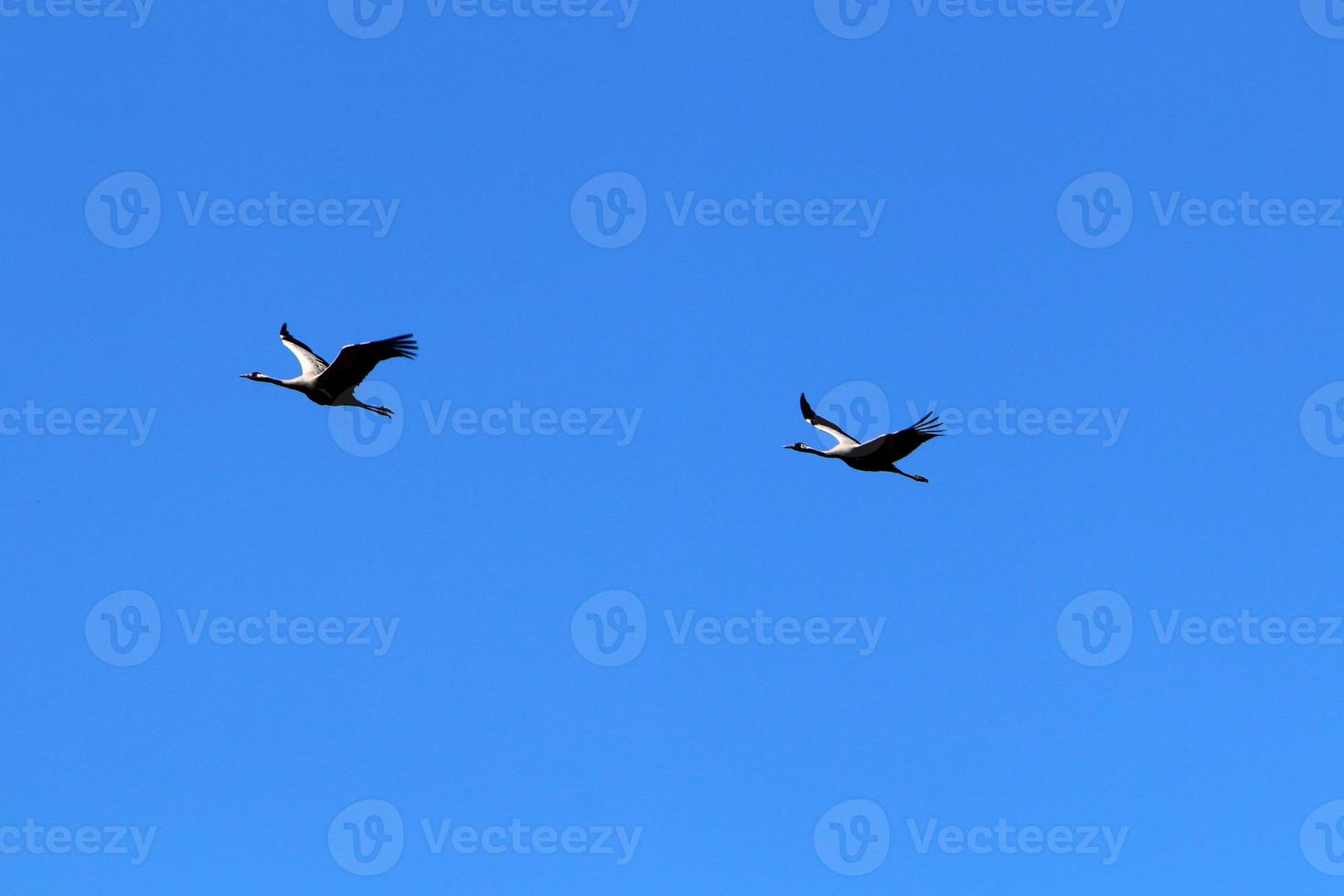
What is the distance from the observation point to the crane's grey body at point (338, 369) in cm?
5738

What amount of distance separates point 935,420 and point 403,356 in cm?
1199

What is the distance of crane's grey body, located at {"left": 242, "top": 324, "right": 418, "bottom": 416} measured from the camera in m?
57.4

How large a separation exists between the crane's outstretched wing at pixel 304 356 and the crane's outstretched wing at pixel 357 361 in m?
1.74

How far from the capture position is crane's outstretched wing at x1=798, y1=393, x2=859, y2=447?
6389 centimetres

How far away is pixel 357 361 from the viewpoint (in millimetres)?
58562

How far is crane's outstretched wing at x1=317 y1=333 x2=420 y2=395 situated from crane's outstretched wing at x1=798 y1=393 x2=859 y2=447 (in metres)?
12.1

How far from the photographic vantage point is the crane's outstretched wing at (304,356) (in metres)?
62.2

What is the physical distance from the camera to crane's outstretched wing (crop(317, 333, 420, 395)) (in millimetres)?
57062

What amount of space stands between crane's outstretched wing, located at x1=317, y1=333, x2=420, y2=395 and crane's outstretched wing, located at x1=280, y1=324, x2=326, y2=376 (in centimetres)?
174

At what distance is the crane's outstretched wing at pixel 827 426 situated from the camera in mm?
63888

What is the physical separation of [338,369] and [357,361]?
68 centimetres

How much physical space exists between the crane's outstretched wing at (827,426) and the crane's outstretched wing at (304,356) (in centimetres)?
1247

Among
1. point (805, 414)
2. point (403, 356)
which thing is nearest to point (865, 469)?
point (805, 414)

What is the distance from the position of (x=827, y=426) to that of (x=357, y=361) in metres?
13.2
